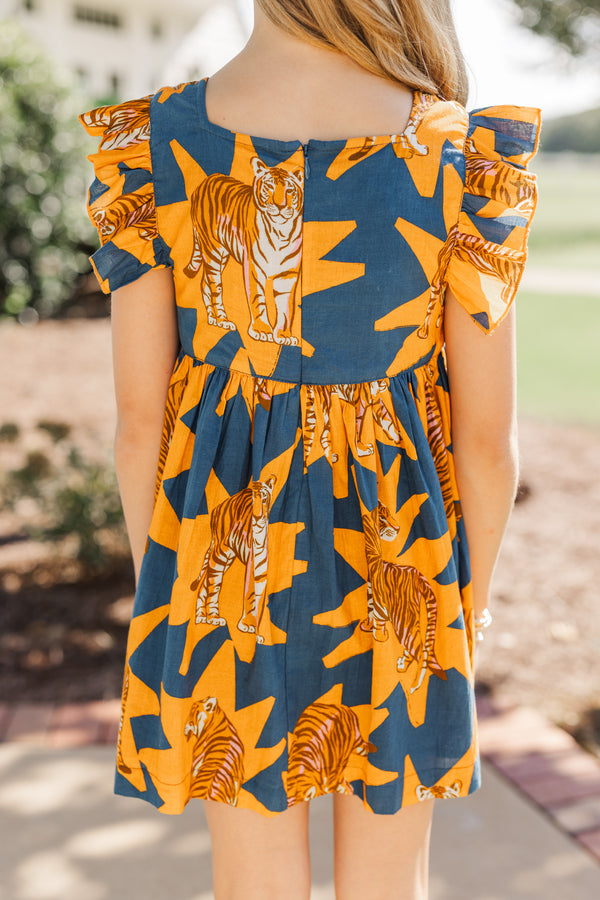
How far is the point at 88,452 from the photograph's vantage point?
18.2 feet

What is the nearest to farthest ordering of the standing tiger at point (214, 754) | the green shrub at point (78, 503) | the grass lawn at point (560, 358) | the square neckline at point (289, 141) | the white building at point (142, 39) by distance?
the square neckline at point (289, 141), the standing tiger at point (214, 754), the green shrub at point (78, 503), the grass lawn at point (560, 358), the white building at point (142, 39)

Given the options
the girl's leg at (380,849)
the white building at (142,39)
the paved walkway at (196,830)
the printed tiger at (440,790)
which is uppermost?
the white building at (142,39)

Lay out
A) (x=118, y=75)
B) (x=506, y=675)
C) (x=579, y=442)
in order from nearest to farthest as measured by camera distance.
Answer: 1. (x=506, y=675)
2. (x=579, y=442)
3. (x=118, y=75)

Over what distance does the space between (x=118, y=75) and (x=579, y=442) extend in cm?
2320

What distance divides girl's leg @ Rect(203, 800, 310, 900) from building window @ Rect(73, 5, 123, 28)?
26.9m

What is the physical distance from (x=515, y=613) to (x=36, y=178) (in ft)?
24.6

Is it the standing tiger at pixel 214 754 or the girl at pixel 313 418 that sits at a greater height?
the girl at pixel 313 418

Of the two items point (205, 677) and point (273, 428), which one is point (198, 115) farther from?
point (205, 677)

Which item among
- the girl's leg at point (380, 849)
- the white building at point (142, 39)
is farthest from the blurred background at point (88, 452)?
the white building at point (142, 39)

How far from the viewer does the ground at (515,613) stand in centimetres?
314

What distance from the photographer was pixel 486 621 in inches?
65.4

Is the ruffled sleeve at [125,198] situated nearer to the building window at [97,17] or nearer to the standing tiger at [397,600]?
the standing tiger at [397,600]

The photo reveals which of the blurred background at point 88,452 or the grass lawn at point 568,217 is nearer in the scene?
the blurred background at point 88,452

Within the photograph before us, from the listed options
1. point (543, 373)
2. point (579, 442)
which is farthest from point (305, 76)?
point (543, 373)
